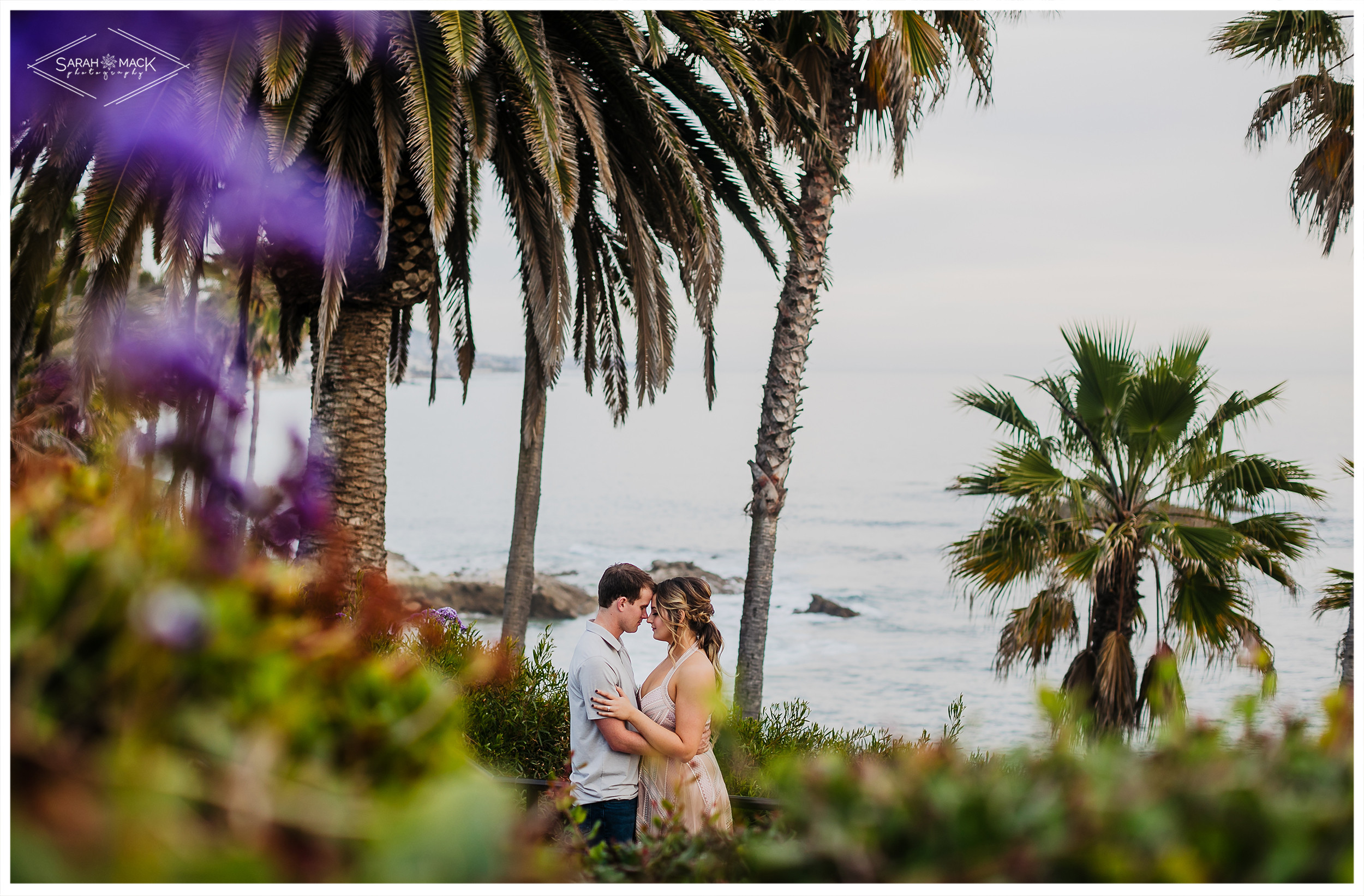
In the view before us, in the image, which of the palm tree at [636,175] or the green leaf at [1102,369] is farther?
the green leaf at [1102,369]

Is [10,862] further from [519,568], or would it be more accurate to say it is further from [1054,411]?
[1054,411]

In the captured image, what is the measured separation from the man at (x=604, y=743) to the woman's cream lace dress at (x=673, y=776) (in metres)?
0.05

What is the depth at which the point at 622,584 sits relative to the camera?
405 centimetres

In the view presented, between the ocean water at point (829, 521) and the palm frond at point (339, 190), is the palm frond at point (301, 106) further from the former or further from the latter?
the ocean water at point (829, 521)

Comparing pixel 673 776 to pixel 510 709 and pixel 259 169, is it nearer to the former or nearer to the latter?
pixel 510 709

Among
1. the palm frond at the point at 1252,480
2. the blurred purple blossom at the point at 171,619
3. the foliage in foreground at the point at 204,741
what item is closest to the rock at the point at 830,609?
the palm frond at the point at 1252,480

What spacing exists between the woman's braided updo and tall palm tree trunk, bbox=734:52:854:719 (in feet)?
14.1

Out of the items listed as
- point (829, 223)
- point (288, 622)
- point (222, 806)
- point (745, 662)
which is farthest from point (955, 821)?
point (829, 223)

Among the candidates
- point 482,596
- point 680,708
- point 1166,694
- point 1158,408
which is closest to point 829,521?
point 482,596

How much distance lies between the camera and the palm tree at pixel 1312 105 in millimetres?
7570

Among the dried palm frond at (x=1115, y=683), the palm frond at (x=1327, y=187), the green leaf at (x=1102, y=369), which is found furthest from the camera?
the palm frond at (x=1327, y=187)

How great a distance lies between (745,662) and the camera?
816 cm

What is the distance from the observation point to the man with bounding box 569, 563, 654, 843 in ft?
12.4

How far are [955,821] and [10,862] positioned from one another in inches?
40.3
